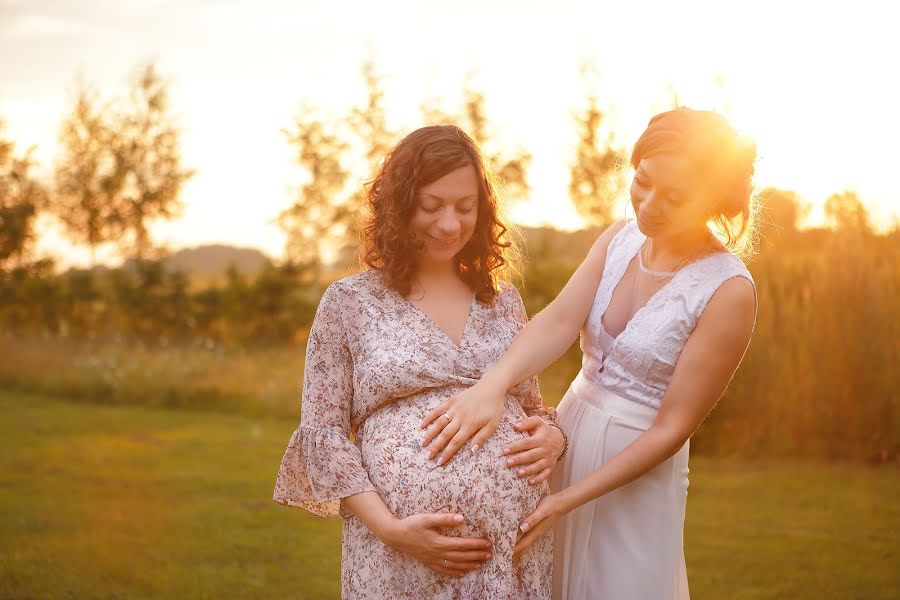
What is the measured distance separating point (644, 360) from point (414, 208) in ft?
2.91

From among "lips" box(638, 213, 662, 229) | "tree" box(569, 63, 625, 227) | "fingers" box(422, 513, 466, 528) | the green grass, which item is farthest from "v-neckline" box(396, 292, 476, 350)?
"tree" box(569, 63, 625, 227)

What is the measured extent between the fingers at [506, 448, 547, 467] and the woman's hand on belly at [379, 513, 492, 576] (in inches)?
9.2

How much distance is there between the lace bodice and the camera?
2580 millimetres

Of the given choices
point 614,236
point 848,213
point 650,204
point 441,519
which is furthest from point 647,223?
point 848,213

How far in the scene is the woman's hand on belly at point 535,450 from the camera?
2668 millimetres

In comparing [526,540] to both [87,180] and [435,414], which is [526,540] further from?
[87,180]

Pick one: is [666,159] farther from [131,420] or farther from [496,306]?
[131,420]

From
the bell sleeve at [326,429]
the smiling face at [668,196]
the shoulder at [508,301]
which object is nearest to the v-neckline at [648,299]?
the smiling face at [668,196]

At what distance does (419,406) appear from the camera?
8.96 feet

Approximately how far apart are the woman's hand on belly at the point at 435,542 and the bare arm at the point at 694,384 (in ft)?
0.63

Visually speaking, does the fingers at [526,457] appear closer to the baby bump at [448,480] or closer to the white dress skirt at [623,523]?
the baby bump at [448,480]

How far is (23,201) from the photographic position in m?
19.2

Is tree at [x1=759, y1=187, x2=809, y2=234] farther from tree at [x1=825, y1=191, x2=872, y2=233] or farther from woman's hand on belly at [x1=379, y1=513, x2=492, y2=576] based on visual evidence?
woman's hand on belly at [x1=379, y1=513, x2=492, y2=576]

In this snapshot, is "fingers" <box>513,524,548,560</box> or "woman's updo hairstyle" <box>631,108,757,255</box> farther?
"fingers" <box>513,524,548,560</box>
